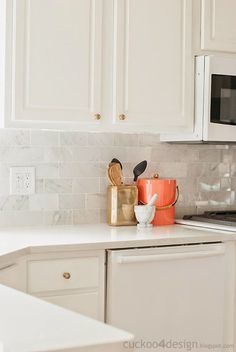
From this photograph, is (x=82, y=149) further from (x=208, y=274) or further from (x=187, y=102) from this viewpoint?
(x=208, y=274)

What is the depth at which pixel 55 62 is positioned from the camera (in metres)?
2.61

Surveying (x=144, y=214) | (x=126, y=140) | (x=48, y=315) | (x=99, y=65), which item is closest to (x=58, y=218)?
(x=144, y=214)

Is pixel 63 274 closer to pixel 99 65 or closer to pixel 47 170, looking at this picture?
pixel 47 170

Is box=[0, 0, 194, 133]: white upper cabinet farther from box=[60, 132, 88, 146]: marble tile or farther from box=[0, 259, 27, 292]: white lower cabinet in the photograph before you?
box=[0, 259, 27, 292]: white lower cabinet

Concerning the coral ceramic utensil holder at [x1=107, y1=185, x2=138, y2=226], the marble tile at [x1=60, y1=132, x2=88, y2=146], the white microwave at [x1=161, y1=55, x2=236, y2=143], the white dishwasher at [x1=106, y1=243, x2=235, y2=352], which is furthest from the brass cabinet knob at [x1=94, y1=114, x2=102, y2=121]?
the white dishwasher at [x1=106, y1=243, x2=235, y2=352]

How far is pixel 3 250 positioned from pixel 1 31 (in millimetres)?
947

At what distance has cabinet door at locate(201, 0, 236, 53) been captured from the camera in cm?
297

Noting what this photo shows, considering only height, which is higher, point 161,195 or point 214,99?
point 214,99

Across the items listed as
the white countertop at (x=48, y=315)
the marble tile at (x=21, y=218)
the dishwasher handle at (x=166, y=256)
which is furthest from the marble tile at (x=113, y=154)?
the dishwasher handle at (x=166, y=256)

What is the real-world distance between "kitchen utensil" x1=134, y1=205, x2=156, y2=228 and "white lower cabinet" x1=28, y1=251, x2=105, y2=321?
484 mm

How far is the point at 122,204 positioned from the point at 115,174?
0.16 metres

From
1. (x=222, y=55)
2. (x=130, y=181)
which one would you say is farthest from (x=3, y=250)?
(x=222, y=55)

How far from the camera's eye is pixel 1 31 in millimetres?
2551

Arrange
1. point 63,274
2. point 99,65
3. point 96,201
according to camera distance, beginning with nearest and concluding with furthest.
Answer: point 63,274, point 99,65, point 96,201
